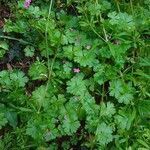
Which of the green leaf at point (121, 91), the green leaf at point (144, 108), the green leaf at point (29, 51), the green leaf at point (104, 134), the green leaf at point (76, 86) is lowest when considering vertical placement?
the green leaf at point (104, 134)

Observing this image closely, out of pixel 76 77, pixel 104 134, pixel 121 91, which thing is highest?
pixel 76 77

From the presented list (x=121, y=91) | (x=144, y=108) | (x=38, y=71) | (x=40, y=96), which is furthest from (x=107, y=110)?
(x=38, y=71)

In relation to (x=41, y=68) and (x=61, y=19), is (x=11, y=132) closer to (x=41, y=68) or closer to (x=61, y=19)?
(x=41, y=68)

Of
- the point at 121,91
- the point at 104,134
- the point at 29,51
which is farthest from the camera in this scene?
the point at 29,51

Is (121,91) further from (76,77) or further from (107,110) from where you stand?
(76,77)

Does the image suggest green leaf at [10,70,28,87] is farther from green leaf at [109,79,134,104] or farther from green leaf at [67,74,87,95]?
green leaf at [109,79,134,104]

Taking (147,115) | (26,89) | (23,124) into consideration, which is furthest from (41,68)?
(147,115)

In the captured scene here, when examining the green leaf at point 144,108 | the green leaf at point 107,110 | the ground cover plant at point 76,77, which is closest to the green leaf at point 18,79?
the ground cover plant at point 76,77

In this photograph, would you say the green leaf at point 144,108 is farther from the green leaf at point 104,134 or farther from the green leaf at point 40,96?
the green leaf at point 40,96
